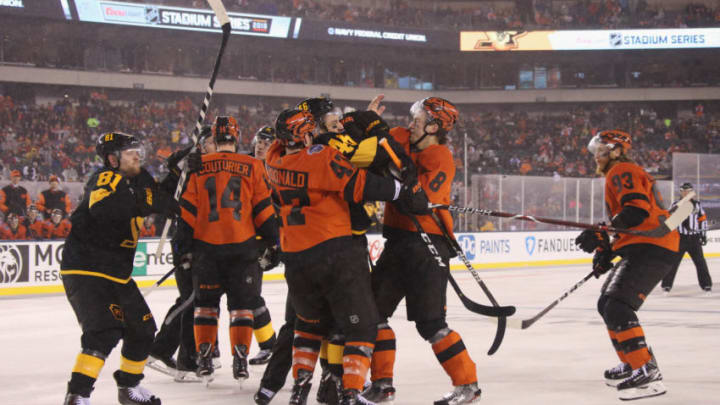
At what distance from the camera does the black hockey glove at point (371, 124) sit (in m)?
4.16

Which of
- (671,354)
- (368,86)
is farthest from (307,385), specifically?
(368,86)

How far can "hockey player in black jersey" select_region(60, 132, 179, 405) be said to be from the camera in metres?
4.14

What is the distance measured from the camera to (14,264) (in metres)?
11.1

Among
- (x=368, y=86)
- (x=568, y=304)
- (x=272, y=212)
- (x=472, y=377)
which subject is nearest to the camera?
(x=472, y=377)

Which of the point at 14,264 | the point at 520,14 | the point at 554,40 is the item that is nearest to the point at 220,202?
the point at 14,264

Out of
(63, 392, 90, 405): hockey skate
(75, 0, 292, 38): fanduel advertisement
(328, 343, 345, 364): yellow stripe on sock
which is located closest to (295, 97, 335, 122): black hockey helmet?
(328, 343, 345, 364): yellow stripe on sock

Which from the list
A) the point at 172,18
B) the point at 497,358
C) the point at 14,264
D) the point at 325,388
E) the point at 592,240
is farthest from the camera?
the point at 172,18

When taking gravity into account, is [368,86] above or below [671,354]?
above

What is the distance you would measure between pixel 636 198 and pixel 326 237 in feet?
6.75

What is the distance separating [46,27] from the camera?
26859 millimetres

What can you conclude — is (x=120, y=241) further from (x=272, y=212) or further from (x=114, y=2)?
(x=114, y=2)

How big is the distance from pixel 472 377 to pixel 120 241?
2020 millimetres

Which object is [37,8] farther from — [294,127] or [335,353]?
[335,353]

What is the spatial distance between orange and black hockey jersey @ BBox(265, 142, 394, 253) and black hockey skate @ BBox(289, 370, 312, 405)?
66cm
